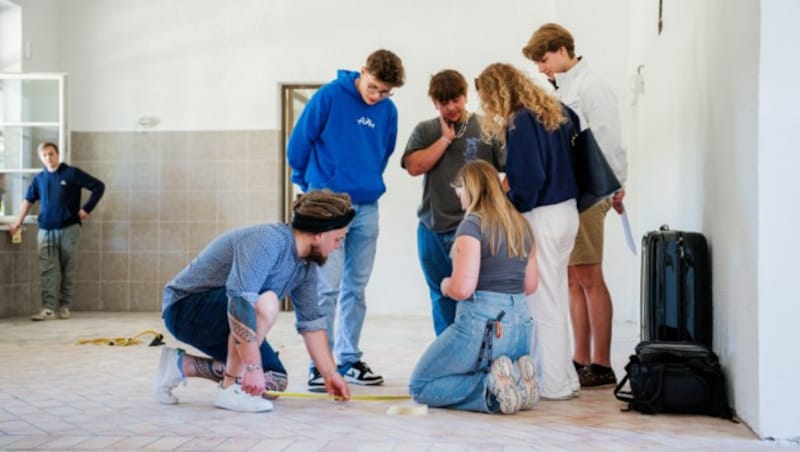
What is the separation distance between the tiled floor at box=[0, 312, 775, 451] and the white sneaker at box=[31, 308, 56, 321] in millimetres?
3504

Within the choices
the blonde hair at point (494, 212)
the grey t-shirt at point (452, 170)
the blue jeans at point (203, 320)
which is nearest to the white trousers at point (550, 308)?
the blonde hair at point (494, 212)

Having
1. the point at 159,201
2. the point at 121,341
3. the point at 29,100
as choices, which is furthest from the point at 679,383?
the point at 29,100

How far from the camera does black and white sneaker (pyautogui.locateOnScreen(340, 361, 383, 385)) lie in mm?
4562

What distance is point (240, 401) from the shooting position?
3.72 metres

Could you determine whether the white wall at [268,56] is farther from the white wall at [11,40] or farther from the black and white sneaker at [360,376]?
the black and white sneaker at [360,376]

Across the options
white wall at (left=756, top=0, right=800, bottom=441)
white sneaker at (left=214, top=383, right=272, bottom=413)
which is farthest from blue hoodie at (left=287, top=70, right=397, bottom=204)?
white wall at (left=756, top=0, right=800, bottom=441)

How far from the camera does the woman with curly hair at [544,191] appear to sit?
410cm

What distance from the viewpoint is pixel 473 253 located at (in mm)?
3783

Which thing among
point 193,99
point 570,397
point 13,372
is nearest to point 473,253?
A: point 570,397

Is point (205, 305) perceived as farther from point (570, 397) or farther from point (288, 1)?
point (288, 1)

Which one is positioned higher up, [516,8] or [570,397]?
[516,8]

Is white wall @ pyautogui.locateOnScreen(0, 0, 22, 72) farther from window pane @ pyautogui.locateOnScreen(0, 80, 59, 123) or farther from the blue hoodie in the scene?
the blue hoodie

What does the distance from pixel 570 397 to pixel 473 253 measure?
0.81 meters

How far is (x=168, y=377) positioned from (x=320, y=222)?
909 mm
